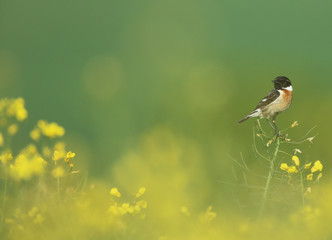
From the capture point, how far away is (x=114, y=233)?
3.70 m

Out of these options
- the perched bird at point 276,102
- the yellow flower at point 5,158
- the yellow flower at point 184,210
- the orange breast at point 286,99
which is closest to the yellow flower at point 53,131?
the yellow flower at point 5,158

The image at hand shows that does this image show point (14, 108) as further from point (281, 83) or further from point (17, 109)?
point (281, 83)

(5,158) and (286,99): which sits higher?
(286,99)

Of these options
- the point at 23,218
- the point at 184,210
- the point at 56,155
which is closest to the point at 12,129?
the point at 56,155

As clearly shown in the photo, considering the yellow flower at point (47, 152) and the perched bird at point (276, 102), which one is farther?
the perched bird at point (276, 102)

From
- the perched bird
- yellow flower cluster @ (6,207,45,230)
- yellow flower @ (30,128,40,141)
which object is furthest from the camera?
the perched bird

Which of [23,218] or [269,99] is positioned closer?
[23,218]

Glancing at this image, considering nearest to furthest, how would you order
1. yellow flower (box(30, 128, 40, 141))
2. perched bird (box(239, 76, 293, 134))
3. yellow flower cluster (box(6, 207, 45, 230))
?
yellow flower cluster (box(6, 207, 45, 230))
yellow flower (box(30, 128, 40, 141))
perched bird (box(239, 76, 293, 134))

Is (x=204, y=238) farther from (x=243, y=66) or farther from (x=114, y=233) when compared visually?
(x=243, y=66)

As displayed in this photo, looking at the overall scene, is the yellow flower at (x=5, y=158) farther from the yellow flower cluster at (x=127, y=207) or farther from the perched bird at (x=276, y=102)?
the perched bird at (x=276, y=102)

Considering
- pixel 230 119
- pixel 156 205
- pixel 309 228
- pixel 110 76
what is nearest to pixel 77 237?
pixel 156 205

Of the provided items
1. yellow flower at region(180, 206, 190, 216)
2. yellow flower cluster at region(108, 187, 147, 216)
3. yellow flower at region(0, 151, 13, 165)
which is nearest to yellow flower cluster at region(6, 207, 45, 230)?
yellow flower at region(0, 151, 13, 165)

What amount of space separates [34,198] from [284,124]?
12.5 m

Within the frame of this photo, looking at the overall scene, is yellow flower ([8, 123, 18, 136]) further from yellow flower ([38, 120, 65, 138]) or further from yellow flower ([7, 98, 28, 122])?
yellow flower ([38, 120, 65, 138])
